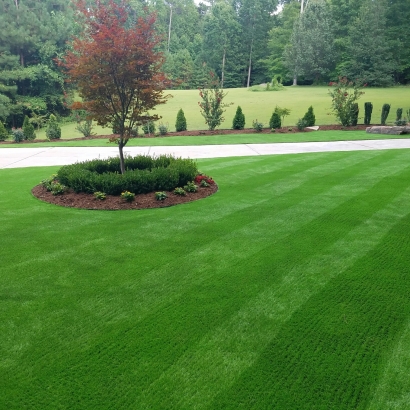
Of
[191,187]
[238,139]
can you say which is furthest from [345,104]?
[191,187]

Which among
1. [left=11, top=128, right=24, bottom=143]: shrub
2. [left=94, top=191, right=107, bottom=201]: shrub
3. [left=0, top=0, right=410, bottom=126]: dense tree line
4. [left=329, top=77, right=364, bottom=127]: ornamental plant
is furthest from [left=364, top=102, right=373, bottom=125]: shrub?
[left=11, top=128, right=24, bottom=143]: shrub

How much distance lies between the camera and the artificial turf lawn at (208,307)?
8.95 feet

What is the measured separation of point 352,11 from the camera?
45125 mm

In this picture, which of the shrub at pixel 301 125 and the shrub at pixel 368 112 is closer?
the shrub at pixel 301 125

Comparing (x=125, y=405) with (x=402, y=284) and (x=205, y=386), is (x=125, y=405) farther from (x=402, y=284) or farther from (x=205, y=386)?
(x=402, y=284)

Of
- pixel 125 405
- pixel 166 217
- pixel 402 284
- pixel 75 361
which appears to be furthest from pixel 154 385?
pixel 166 217

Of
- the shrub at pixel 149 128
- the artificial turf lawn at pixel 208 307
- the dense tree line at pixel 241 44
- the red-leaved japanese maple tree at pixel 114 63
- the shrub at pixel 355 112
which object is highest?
the dense tree line at pixel 241 44

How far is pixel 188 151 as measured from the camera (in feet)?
47.1

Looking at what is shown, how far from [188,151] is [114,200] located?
23.7ft

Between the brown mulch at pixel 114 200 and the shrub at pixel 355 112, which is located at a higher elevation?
the shrub at pixel 355 112

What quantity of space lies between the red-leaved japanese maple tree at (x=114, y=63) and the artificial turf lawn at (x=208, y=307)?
2.61 m

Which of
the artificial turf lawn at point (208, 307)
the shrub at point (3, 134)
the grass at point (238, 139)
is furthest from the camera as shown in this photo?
the shrub at point (3, 134)

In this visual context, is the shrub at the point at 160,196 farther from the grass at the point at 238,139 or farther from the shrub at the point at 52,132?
the shrub at the point at 52,132

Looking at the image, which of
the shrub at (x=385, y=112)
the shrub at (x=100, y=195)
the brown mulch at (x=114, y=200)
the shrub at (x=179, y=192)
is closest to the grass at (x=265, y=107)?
the shrub at (x=385, y=112)
